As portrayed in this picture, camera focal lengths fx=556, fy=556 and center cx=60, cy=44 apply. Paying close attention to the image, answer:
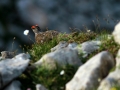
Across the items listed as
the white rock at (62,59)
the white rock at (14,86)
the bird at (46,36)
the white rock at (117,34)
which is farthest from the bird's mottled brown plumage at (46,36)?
the white rock at (14,86)

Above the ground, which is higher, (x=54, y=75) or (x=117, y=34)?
(x=117, y=34)

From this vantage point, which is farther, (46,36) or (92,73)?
(46,36)

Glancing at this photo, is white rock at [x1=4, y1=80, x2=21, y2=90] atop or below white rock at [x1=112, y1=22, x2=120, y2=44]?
below

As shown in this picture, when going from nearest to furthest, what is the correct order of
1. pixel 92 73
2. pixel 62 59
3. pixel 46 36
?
pixel 92 73 < pixel 62 59 < pixel 46 36

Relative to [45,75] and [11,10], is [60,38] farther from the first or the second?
[11,10]

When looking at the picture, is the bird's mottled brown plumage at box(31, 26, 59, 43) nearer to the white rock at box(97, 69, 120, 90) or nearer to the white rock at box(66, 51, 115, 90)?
the white rock at box(66, 51, 115, 90)

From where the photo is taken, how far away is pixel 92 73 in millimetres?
9703

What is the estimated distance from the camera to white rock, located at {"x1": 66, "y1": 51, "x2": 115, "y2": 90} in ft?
31.6

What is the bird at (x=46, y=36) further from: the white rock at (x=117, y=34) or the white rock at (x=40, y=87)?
the white rock at (x=40, y=87)

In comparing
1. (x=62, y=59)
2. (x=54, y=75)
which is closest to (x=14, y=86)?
(x=54, y=75)

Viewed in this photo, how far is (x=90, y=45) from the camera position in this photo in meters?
11.8

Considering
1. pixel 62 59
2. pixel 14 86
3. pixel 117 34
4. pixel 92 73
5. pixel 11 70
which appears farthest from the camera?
pixel 117 34

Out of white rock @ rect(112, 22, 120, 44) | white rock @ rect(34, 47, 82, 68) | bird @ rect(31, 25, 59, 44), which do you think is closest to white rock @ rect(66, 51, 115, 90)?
white rock @ rect(34, 47, 82, 68)

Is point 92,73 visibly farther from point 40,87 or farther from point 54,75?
point 54,75
